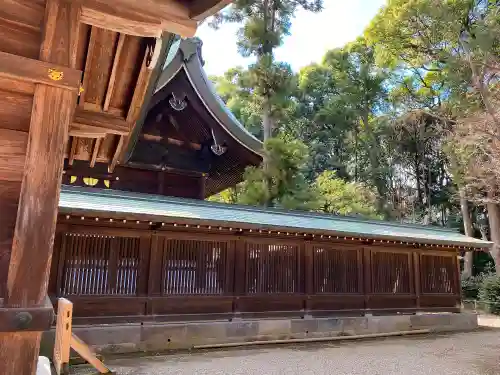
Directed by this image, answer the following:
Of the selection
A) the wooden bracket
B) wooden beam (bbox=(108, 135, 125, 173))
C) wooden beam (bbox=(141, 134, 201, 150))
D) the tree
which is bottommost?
the wooden bracket

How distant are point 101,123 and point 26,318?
206 centimetres

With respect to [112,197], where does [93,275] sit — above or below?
below

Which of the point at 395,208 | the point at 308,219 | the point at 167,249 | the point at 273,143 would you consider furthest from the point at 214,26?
the point at 395,208

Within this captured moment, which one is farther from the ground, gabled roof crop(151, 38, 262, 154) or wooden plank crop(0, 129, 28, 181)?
gabled roof crop(151, 38, 262, 154)

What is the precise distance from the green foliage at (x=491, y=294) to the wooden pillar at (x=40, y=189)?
19306mm

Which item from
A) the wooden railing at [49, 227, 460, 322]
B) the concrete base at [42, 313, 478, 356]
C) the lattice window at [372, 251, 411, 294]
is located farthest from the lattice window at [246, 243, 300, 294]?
the lattice window at [372, 251, 411, 294]

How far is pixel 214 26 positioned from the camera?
18.9 m

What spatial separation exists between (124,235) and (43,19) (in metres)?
6.43

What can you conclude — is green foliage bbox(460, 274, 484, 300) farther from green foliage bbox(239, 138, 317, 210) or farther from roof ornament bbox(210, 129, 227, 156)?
roof ornament bbox(210, 129, 227, 156)

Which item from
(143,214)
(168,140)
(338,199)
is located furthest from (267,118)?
(143,214)

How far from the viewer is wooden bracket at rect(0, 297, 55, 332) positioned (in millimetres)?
1679

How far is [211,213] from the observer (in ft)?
29.9

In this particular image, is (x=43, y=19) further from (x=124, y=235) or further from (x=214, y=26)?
(x=214, y=26)

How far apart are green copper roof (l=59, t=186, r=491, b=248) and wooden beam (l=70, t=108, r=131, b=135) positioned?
13.4ft
